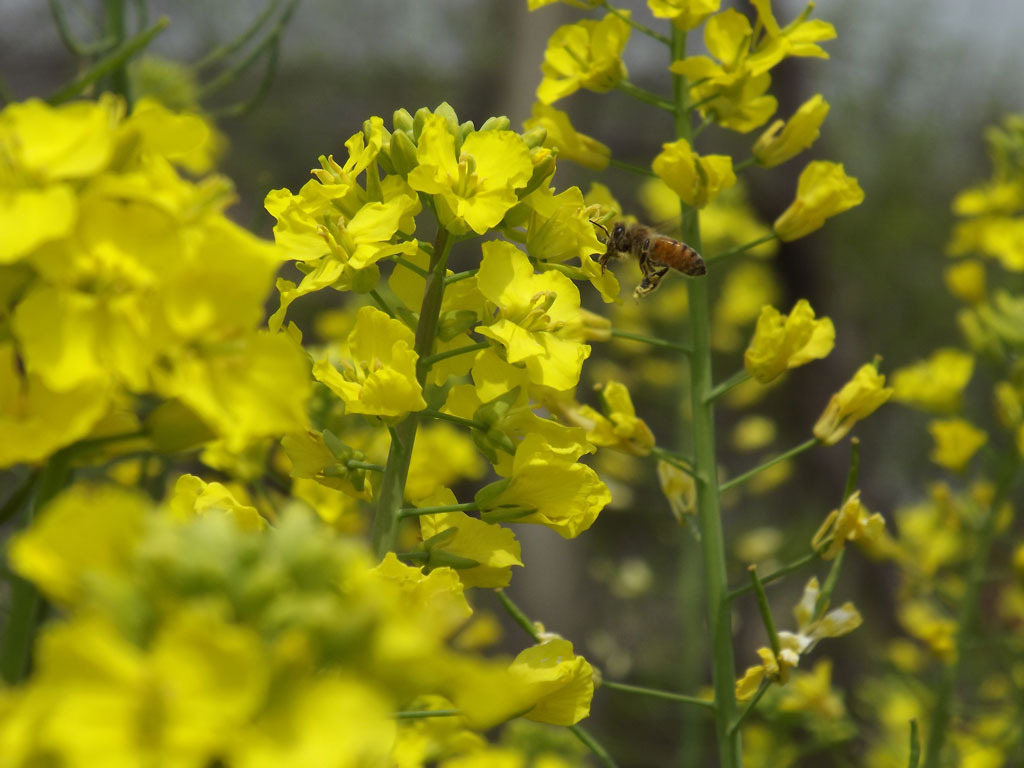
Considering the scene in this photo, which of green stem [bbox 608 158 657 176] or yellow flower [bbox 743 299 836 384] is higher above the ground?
green stem [bbox 608 158 657 176]

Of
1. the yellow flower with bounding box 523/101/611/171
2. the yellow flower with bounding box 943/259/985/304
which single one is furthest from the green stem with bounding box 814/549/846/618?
the yellow flower with bounding box 943/259/985/304

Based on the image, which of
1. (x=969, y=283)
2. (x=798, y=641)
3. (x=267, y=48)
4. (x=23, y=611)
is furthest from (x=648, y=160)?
(x=23, y=611)

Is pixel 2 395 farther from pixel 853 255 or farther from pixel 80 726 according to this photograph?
pixel 853 255

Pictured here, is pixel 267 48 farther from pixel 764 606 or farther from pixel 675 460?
pixel 764 606

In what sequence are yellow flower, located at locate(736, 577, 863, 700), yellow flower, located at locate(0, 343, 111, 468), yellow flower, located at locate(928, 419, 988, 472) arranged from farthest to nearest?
yellow flower, located at locate(928, 419, 988, 472) → yellow flower, located at locate(736, 577, 863, 700) → yellow flower, located at locate(0, 343, 111, 468)

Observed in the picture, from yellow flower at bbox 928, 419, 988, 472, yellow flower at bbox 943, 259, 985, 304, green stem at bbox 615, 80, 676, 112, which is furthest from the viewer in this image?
yellow flower at bbox 943, 259, 985, 304

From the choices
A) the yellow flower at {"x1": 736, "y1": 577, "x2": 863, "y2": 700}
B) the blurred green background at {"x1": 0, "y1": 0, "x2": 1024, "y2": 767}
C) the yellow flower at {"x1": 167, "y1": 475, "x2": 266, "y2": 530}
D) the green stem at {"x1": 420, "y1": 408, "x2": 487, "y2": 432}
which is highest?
the green stem at {"x1": 420, "y1": 408, "x2": 487, "y2": 432}

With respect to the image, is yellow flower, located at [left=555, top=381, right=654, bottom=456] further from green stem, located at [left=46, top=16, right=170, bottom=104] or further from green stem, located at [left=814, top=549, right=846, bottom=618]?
green stem, located at [left=46, top=16, right=170, bottom=104]
